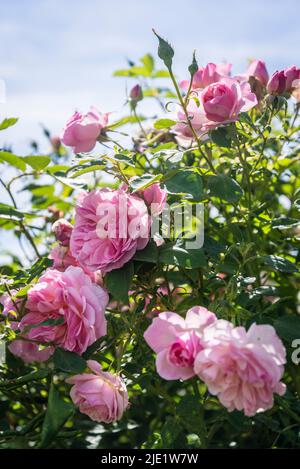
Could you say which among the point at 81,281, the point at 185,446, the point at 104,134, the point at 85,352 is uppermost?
the point at 104,134

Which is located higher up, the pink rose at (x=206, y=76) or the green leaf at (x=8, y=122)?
the pink rose at (x=206, y=76)

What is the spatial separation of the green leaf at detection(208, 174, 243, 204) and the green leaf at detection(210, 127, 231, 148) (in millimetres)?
57

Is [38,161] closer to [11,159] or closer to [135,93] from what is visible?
[11,159]

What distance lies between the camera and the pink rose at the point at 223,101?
1.07m

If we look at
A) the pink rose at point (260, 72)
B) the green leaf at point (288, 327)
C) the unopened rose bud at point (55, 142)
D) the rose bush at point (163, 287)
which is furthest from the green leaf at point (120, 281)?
the unopened rose bud at point (55, 142)

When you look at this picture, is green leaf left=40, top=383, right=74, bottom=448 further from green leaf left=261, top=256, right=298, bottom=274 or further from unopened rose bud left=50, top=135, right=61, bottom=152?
unopened rose bud left=50, top=135, right=61, bottom=152

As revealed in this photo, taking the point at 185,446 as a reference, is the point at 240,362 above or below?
above

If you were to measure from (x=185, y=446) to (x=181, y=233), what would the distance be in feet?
1.12

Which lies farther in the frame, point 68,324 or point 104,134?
point 104,134

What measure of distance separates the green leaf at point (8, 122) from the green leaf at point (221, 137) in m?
0.40

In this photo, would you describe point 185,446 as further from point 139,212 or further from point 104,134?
point 104,134

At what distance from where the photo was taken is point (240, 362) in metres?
0.81

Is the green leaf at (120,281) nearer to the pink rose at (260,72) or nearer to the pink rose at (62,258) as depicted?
the pink rose at (62,258)

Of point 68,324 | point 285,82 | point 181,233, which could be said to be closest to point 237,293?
point 181,233
